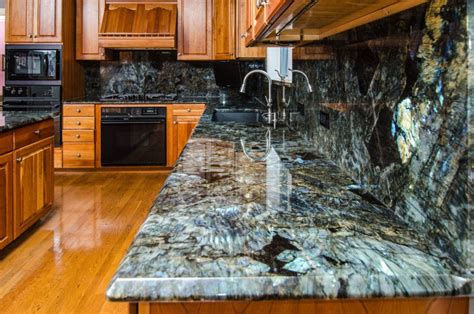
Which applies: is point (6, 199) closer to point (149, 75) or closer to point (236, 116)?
point (236, 116)

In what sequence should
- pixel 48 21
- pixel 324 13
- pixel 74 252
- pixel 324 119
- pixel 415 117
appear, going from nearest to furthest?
pixel 415 117 → pixel 324 13 → pixel 324 119 → pixel 74 252 → pixel 48 21

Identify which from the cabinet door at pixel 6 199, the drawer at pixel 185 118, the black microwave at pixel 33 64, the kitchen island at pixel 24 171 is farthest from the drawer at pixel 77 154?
the cabinet door at pixel 6 199

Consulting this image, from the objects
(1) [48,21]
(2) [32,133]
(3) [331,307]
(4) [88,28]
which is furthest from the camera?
(4) [88,28]

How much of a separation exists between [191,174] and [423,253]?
87cm

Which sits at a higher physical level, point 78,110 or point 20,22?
point 20,22

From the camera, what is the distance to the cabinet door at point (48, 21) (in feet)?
18.2

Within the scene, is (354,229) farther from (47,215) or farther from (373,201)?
(47,215)

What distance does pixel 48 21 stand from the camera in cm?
555

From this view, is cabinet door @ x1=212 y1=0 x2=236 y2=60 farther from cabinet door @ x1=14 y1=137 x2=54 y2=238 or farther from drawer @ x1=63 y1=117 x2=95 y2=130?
cabinet door @ x1=14 y1=137 x2=54 y2=238

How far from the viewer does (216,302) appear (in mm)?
810

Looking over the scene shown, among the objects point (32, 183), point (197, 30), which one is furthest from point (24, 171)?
point (197, 30)

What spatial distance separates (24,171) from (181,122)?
8.52ft

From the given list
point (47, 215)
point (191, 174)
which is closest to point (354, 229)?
point (191, 174)

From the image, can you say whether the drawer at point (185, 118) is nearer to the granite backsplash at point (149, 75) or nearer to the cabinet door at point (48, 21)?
the granite backsplash at point (149, 75)
